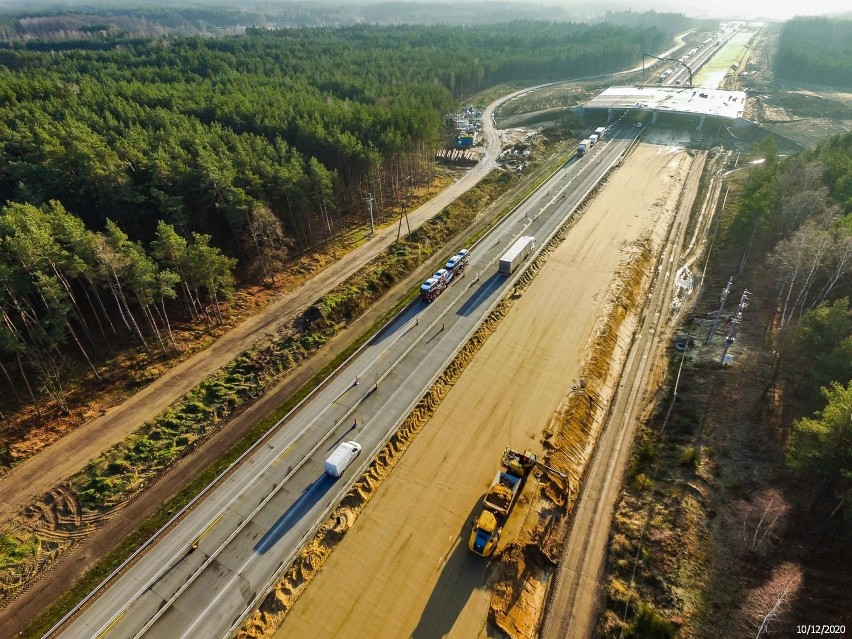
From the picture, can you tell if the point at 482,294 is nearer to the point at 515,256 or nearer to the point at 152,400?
the point at 515,256

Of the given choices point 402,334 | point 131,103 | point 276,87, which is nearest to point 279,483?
point 402,334

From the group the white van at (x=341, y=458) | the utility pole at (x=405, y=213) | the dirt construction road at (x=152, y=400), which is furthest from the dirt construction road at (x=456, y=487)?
the utility pole at (x=405, y=213)

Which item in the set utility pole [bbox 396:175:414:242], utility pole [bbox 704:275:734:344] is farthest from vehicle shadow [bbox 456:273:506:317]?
utility pole [bbox 704:275:734:344]

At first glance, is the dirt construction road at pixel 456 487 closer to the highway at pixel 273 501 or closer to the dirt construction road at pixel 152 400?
the highway at pixel 273 501

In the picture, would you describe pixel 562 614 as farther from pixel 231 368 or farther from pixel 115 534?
pixel 231 368

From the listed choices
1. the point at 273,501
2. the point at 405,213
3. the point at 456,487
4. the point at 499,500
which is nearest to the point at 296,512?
the point at 273,501

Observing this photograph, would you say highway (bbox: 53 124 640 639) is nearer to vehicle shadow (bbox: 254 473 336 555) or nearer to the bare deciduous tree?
vehicle shadow (bbox: 254 473 336 555)
